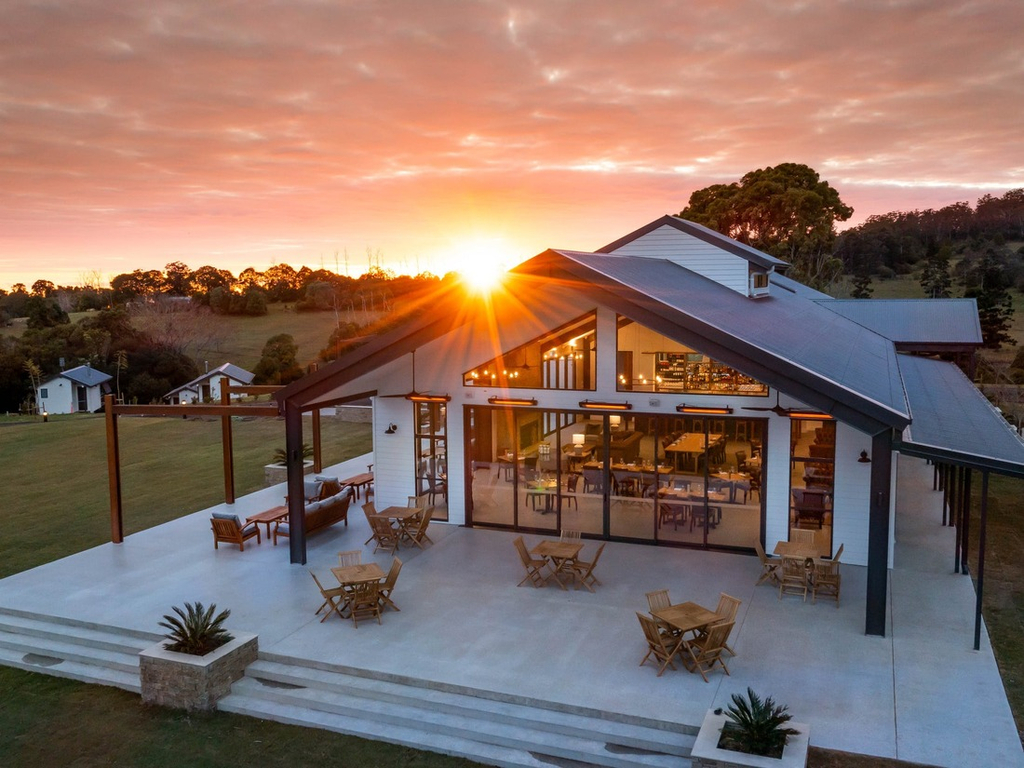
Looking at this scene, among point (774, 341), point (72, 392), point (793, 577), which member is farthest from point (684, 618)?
point (72, 392)

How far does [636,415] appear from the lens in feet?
43.5

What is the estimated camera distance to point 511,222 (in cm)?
3316

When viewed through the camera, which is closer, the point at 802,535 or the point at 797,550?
the point at 797,550

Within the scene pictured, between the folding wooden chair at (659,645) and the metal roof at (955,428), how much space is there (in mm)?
3882

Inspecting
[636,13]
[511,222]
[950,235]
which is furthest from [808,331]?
[950,235]

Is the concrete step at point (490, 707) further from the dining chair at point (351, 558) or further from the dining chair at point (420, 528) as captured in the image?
the dining chair at point (420, 528)

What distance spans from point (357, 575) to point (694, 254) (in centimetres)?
1200

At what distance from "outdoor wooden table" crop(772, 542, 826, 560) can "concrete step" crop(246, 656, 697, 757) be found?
4519 mm

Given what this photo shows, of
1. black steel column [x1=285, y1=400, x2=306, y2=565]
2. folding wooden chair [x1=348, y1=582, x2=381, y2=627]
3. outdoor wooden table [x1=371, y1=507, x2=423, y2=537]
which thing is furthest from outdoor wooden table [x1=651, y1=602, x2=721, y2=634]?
black steel column [x1=285, y1=400, x2=306, y2=565]

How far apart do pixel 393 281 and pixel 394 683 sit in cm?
6536

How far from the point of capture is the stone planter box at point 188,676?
8509 mm

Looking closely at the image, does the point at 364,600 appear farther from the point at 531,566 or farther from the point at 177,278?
the point at 177,278

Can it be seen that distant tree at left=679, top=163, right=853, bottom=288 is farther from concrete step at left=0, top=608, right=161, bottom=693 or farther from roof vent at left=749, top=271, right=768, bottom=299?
concrete step at left=0, top=608, right=161, bottom=693

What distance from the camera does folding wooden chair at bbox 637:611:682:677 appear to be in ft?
28.2
